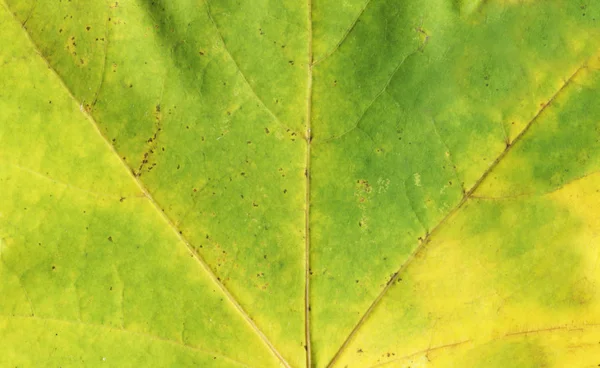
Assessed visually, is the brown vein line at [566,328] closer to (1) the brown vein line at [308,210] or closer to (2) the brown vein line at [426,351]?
(2) the brown vein line at [426,351]

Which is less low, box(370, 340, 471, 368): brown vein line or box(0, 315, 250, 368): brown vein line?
box(0, 315, 250, 368): brown vein line

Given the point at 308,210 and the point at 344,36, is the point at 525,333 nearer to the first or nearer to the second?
the point at 308,210

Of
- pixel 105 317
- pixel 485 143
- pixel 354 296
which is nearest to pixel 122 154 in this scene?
pixel 105 317

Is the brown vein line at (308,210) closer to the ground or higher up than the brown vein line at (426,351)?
higher up

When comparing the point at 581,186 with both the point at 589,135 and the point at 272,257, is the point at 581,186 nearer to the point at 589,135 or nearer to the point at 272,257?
the point at 589,135

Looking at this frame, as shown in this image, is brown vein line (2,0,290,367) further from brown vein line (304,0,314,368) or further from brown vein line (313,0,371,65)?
brown vein line (313,0,371,65)

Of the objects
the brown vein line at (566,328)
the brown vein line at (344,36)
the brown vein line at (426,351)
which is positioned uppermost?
the brown vein line at (344,36)

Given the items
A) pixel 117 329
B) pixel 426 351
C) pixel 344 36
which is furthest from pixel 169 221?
pixel 426 351

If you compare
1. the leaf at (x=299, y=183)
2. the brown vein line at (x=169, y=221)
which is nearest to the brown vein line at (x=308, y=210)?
the leaf at (x=299, y=183)

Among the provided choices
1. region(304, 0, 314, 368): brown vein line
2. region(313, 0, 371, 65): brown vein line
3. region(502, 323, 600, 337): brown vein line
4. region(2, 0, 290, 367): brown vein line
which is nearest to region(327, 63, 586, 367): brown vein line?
region(304, 0, 314, 368): brown vein line
